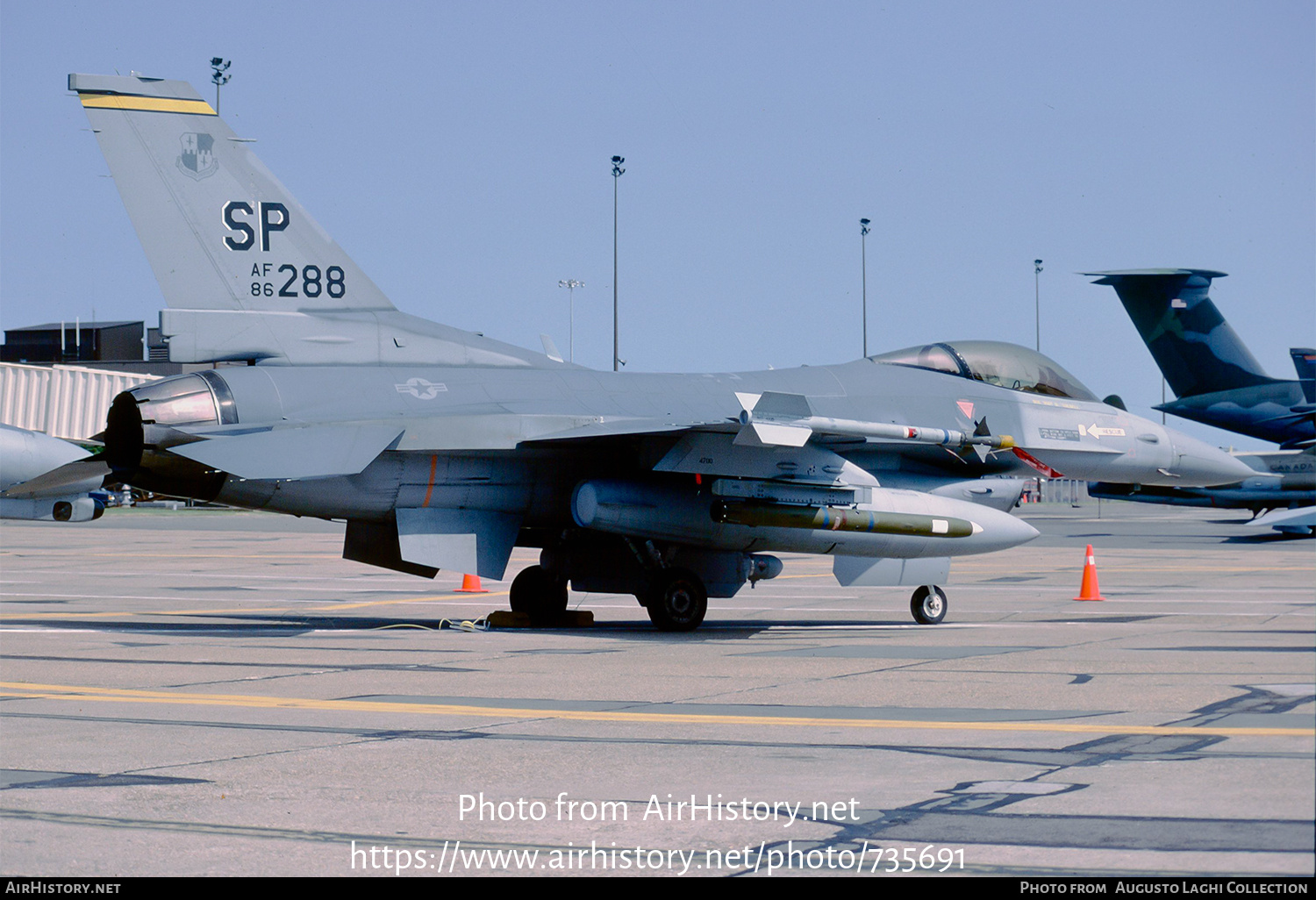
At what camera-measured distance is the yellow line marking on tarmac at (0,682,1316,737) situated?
766cm

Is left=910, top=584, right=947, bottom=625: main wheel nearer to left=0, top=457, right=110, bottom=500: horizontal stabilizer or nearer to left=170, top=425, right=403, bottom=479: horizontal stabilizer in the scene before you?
left=170, top=425, right=403, bottom=479: horizontal stabilizer

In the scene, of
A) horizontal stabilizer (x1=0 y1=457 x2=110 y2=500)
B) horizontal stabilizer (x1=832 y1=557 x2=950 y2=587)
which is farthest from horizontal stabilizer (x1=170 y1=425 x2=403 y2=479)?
horizontal stabilizer (x1=832 y1=557 x2=950 y2=587)

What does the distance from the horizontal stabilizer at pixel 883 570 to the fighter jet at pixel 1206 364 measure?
2434cm

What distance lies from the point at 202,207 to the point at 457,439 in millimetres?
3764

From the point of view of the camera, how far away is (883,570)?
50.9ft

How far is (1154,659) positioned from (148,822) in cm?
840

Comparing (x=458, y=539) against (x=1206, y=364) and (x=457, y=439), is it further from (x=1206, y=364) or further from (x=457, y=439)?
(x=1206, y=364)

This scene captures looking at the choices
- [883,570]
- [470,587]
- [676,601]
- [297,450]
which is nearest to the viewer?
[297,450]

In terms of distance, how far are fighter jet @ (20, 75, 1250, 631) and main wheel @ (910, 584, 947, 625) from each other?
0.03 m

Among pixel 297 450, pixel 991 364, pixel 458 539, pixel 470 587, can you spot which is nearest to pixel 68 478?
pixel 297 450

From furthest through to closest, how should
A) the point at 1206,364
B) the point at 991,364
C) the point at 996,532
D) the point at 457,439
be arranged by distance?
the point at 1206,364 → the point at 991,364 → the point at 996,532 → the point at 457,439

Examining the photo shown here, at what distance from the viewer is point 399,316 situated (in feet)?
51.1
